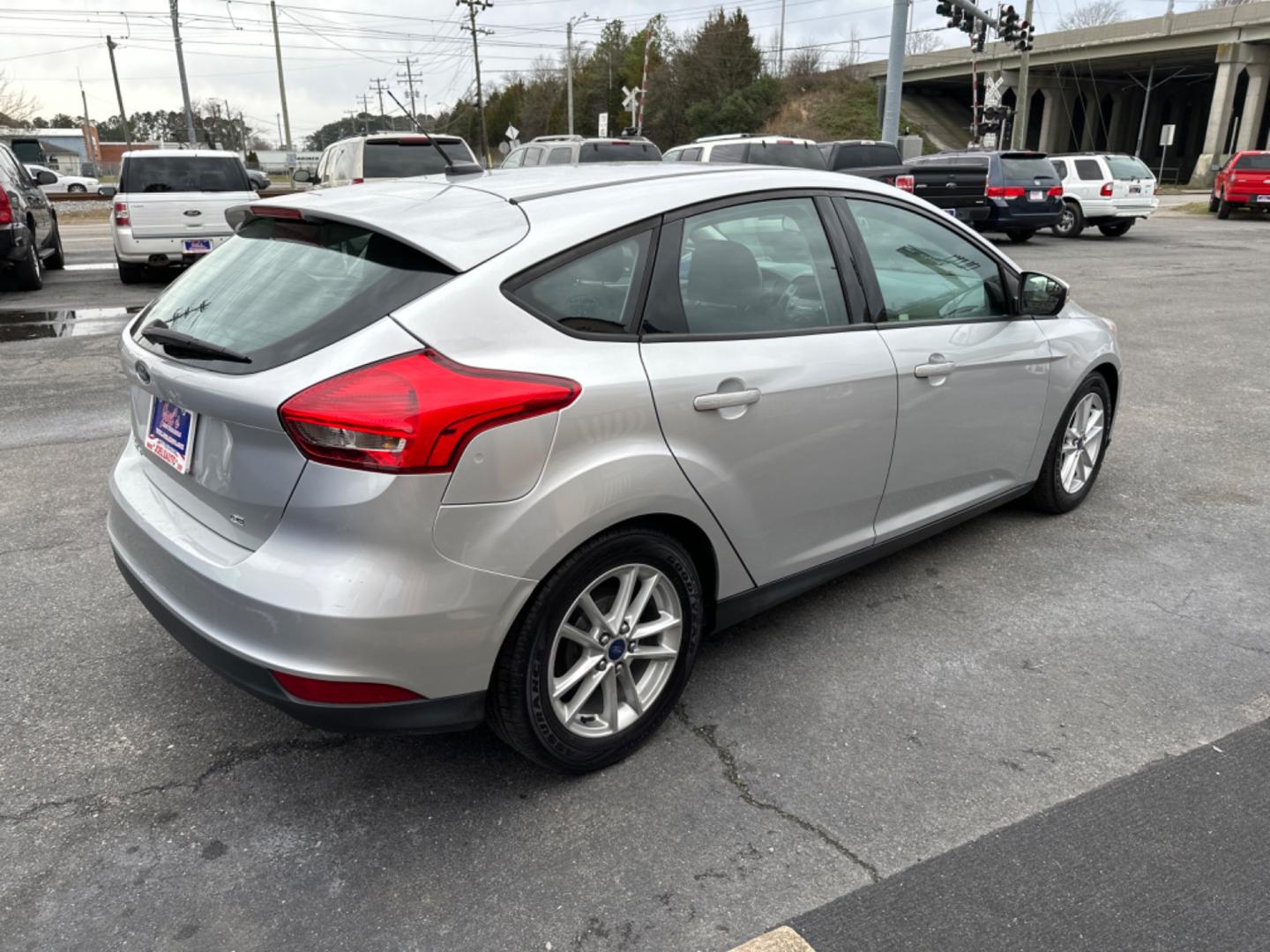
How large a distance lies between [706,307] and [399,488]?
3.76ft

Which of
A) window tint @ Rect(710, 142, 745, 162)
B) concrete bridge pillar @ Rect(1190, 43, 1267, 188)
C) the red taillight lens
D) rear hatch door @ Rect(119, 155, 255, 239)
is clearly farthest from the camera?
concrete bridge pillar @ Rect(1190, 43, 1267, 188)

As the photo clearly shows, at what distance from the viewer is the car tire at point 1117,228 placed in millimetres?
21359

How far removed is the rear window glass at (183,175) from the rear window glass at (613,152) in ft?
21.1

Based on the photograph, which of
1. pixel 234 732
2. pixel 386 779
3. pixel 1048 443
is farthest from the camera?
pixel 1048 443

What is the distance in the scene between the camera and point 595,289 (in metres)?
2.66

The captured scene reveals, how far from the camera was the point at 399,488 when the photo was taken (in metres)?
2.21

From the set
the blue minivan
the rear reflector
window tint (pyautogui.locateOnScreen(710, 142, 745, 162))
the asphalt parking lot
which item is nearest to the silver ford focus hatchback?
the rear reflector

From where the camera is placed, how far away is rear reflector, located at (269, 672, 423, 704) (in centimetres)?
229

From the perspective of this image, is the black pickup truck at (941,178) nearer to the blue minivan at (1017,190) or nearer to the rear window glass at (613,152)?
the blue minivan at (1017,190)

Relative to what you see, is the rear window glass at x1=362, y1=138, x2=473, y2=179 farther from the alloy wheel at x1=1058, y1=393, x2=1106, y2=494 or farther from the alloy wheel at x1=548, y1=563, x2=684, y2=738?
the alloy wheel at x1=548, y1=563, x2=684, y2=738

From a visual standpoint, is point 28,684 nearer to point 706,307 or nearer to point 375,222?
point 375,222

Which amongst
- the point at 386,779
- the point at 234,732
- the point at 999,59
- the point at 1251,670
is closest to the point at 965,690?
the point at 1251,670

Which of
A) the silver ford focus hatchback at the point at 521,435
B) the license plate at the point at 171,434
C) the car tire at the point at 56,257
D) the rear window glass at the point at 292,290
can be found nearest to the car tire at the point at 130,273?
the car tire at the point at 56,257

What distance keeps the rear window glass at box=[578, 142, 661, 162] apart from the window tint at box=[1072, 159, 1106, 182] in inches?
367
